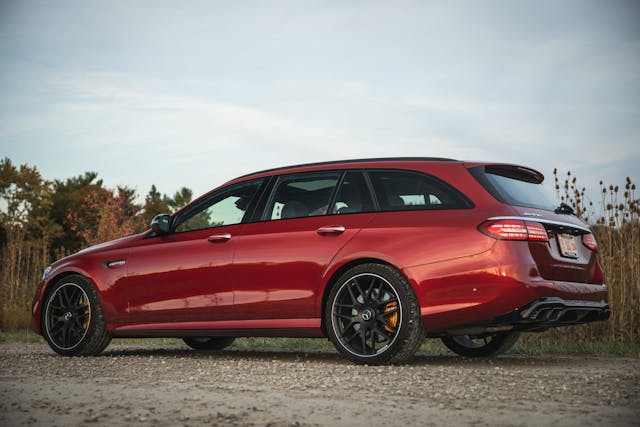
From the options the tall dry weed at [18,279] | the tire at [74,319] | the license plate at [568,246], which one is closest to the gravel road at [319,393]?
the tire at [74,319]

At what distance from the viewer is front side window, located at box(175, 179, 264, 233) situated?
25.8ft

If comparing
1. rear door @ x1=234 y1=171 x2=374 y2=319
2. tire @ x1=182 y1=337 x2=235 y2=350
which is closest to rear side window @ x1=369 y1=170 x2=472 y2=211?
rear door @ x1=234 y1=171 x2=374 y2=319

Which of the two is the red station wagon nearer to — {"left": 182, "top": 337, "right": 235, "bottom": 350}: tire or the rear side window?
the rear side window

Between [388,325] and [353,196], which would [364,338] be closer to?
[388,325]

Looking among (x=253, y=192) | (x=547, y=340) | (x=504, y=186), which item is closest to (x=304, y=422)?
(x=504, y=186)

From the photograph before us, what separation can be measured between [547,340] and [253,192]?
14.0 feet

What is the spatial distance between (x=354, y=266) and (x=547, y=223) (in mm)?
1649

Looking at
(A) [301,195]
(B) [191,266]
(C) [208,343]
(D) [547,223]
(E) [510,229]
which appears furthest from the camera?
(C) [208,343]

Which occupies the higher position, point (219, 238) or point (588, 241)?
→ point (219, 238)

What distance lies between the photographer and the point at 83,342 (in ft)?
27.3

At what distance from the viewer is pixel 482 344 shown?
823cm

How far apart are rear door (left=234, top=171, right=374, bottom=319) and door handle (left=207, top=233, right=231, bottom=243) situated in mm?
134

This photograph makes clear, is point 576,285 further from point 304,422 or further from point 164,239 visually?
point 164,239

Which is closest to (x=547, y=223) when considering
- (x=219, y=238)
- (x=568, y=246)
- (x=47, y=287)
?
(x=568, y=246)
